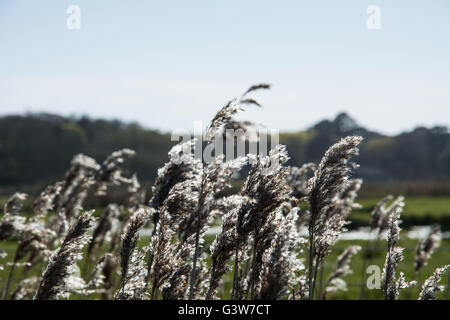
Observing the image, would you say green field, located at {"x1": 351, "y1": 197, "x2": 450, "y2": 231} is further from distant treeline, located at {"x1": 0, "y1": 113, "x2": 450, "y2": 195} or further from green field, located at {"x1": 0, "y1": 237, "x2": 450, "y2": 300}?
distant treeline, located at {"x1": 0, "y1": 113, "x2": 450, "y2": 195}

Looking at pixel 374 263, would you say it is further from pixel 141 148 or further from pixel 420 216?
pixel 141 148

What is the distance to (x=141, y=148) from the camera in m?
120

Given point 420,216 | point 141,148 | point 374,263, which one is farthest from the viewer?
point 141,148

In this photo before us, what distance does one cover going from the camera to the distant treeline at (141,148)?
355 ft

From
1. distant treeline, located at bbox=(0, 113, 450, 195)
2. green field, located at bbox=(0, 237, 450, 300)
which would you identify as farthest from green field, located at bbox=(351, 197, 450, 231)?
distant treeline, located at bbox=(0, 113, 450, 195)

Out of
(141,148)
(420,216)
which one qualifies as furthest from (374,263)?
(141,148)

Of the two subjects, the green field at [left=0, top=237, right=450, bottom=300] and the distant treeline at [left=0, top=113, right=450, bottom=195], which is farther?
the distant treeline at [left=0, top=113, right=450, bottom=195]

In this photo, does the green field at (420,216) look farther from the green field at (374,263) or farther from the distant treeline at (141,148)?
the distant treeline at (141,148)

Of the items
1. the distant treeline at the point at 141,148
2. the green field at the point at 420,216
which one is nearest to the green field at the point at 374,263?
the green field at the point at 420,216

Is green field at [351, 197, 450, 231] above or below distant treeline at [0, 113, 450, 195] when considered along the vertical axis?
below

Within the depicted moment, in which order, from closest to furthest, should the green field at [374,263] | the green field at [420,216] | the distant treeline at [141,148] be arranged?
the green field at [374,263], the green field at [420,216], the distant treeline at [141,148]

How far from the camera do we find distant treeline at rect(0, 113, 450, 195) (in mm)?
108250

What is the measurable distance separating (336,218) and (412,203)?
146 ft
